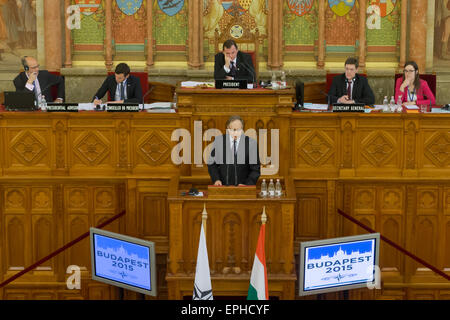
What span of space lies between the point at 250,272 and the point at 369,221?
2.02m

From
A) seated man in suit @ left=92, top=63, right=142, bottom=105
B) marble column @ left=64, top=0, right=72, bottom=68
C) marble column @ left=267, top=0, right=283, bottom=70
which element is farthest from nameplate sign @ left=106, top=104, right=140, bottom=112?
marble column @ left=267, top=0, right=283, bottom=70

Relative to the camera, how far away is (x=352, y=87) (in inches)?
404

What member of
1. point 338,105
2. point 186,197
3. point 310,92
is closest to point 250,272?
point 186,197

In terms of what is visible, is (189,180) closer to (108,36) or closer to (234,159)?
(234,159)

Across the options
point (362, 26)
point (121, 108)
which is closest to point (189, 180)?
point (121, 108)

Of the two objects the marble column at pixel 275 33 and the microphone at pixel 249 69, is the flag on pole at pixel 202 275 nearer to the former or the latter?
the microphone at pixel 249 69

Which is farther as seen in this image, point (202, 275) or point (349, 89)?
point (349, 89)

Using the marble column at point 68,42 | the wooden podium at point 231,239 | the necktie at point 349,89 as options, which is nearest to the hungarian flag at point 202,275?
the wooden podium at point 231,239

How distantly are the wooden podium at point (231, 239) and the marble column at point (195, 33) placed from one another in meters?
5.41

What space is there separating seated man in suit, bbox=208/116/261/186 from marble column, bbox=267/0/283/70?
16.3 feet

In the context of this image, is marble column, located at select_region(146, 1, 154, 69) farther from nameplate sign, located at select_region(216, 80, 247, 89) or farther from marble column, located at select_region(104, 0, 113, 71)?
nameplate sign, located at select_region(216, 80, 247, 89)

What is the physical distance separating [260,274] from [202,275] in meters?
0.60
